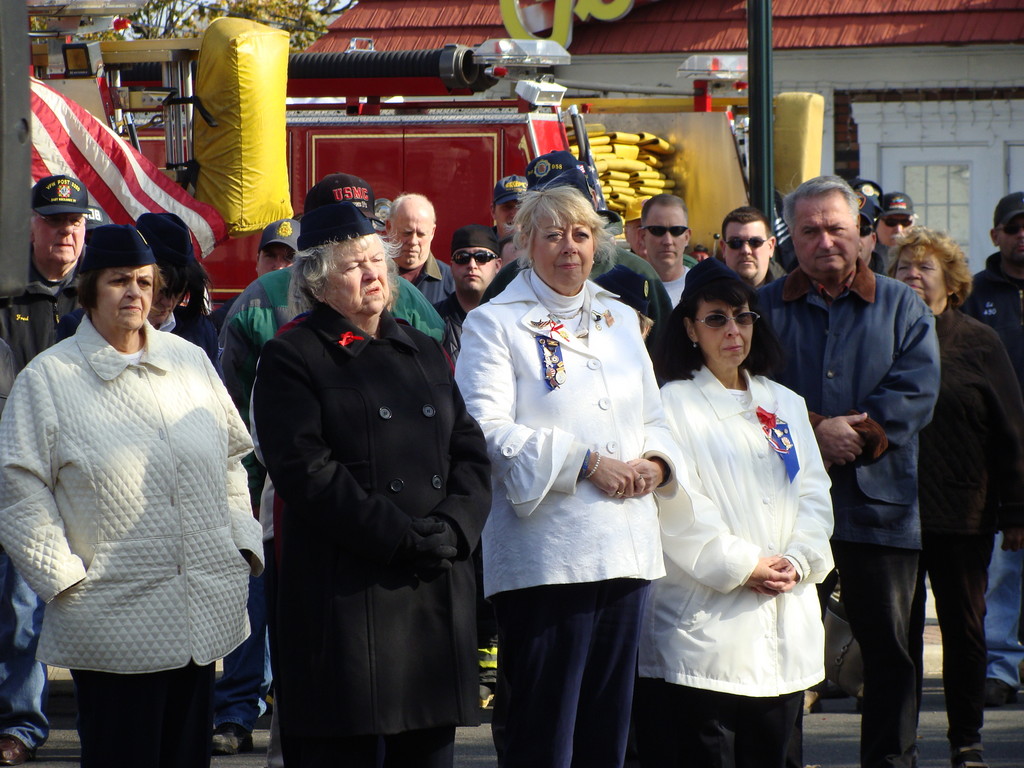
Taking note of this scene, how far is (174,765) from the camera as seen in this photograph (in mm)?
4031

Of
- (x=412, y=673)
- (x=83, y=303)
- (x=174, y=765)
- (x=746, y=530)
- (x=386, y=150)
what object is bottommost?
(x=174, y=765)

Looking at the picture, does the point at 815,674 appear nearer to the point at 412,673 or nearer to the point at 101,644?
the point at 412,673

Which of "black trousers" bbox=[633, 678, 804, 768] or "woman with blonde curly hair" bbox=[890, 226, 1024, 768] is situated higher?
"woman with blonde curly hair" bbox=[890, 226, 1024, 768]

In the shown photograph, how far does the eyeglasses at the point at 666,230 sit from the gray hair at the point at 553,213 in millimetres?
2794

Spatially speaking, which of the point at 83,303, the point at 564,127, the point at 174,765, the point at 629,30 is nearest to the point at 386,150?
the point at 564,127

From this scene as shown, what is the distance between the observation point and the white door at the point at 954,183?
49.2ft

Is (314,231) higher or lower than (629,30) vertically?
lower

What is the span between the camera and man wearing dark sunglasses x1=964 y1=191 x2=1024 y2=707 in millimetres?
6746

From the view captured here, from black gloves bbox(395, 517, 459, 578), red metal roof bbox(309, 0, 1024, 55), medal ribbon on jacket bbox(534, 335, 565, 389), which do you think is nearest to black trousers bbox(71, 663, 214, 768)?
black gloves bbox(395, 517, 459, 578)

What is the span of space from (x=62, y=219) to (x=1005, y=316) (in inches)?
166

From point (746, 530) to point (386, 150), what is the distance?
5.69m

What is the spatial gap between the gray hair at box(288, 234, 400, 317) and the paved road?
7.11 feet

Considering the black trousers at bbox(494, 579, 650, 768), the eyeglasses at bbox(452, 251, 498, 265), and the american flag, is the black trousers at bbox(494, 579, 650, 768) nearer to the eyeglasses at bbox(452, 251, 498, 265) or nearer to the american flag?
the eyeglasses at bbox(452, 251, 498, 265)

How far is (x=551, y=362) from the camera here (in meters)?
4.30
